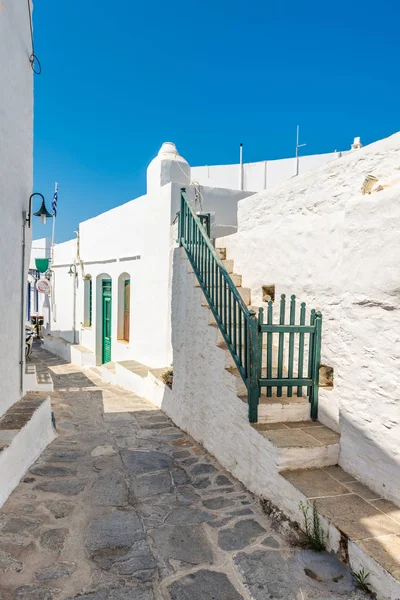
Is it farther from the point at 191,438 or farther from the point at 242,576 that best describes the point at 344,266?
the point at 191,438

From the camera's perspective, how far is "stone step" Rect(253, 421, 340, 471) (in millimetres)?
3271

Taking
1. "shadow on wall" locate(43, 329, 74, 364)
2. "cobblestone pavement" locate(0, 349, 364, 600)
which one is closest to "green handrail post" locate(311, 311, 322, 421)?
"cobblestone pavement" locate(0, 349, 364, 600)

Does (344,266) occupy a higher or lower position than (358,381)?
higher

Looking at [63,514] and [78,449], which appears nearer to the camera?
[63,514]

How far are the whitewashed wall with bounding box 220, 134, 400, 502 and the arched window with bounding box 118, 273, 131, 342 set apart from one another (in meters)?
6.80

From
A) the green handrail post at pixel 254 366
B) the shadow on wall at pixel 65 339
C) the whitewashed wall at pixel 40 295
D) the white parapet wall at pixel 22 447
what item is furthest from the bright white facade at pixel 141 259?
the whitewashed wall at pixel 40 295

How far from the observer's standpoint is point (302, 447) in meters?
3.28

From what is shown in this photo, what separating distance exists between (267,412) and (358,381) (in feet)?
3.18

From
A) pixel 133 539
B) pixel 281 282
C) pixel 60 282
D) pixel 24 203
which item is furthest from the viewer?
pixel 60 282

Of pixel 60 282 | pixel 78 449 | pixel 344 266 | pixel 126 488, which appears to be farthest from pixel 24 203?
pixel 60 282

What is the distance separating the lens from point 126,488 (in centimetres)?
389

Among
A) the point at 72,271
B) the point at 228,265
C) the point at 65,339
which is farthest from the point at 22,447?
the point at 65,339

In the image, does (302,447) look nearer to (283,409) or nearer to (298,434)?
(298,434)

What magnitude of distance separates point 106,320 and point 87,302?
1742 millimetres
